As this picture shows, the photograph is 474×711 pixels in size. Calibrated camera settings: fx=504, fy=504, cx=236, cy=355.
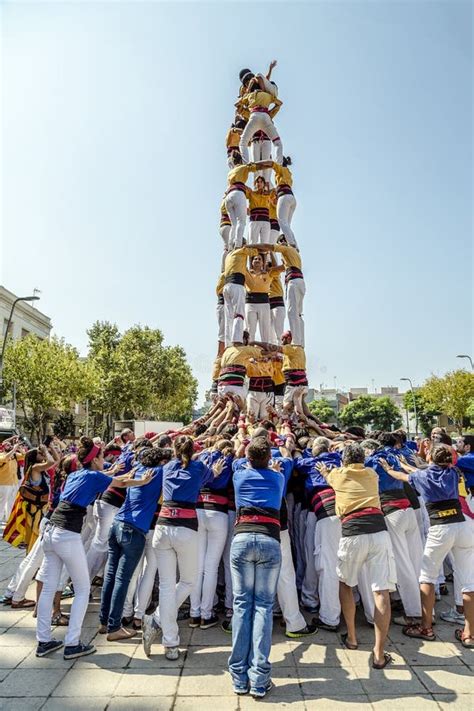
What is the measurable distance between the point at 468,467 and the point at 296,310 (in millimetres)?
5846

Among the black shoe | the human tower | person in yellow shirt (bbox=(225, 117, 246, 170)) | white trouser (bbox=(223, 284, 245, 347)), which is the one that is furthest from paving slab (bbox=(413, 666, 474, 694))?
person in yellow shirt (bbox=(225, 117, 246, 170))

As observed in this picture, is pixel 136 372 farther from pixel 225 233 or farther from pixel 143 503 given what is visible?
pixel 143 503

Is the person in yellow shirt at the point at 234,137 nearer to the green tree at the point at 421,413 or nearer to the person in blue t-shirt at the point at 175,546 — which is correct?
the person in blue t-shirt at the point at 175,546

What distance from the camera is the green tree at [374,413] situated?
6700 centimetres

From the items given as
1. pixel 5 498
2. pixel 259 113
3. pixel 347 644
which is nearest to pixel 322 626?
pixel 347 644

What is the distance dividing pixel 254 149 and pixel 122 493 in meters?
9.76

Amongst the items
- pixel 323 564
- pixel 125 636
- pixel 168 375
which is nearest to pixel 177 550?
pixel 125 636

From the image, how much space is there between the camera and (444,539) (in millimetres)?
4945

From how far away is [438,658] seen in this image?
4566 mm

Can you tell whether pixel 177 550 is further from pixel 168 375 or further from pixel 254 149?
pixel 168 375

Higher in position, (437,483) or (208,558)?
(437,483)

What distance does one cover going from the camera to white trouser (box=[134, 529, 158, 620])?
5297 mm

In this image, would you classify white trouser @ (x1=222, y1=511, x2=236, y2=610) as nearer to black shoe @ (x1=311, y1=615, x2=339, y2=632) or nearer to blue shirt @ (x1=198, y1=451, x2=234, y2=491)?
blue shirt @ (x1=198, y1=451, x2=234, y2=491)

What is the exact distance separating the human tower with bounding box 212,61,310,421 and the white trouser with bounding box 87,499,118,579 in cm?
456
